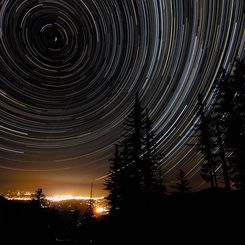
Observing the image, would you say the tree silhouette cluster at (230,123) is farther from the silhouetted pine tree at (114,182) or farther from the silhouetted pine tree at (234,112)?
the silhouetted pine tree at (114,182)

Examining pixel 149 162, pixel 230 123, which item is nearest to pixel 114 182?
pixel 149 162

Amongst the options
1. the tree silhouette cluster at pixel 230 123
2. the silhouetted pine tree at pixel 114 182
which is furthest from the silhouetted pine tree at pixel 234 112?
the silhouetted pine tree at pixel 114 182

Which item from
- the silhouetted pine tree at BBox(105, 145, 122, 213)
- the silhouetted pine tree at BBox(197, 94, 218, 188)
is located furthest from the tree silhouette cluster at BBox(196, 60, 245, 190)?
the silhouetted pine tree at BBox(105, 145, 122, 213)

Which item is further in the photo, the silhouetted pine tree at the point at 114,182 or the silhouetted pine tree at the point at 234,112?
the silhouetted pine tree at the point at 114,182

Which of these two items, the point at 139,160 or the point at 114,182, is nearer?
the point at 139,160

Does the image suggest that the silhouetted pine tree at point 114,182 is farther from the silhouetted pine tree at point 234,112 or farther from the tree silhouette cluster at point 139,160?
the silhouetted pine tree at point 234,112

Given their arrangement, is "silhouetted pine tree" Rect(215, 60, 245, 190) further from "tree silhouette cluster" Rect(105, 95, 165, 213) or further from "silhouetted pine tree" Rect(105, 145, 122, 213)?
"silhouetted pine tree" Rect(105, 145, 122, 213)

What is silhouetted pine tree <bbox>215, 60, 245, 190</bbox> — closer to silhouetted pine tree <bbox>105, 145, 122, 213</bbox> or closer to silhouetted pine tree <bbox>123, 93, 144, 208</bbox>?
silhouetted pine tree <bbox>123, 93, 144, 208</bbox>

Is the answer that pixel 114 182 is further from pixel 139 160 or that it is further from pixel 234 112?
pixel 234 112

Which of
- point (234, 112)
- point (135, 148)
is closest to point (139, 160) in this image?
point (135, 148)

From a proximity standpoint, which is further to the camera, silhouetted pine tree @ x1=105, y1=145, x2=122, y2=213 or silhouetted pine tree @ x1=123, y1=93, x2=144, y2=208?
silhouetted pine tree @ x1=105, y1=145, x2=122, y2=213

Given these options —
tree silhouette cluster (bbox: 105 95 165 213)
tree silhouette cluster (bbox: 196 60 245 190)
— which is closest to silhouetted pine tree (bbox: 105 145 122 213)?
tree silhouette cluster (bbox: 105 95 165 213)

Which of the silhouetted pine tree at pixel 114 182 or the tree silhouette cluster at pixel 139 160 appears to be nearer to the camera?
the tree silhouette cluster at pixel 139 160

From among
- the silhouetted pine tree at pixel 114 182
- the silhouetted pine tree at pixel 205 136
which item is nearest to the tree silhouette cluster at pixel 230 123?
the silhouetted pine tree at pixel 205 136
